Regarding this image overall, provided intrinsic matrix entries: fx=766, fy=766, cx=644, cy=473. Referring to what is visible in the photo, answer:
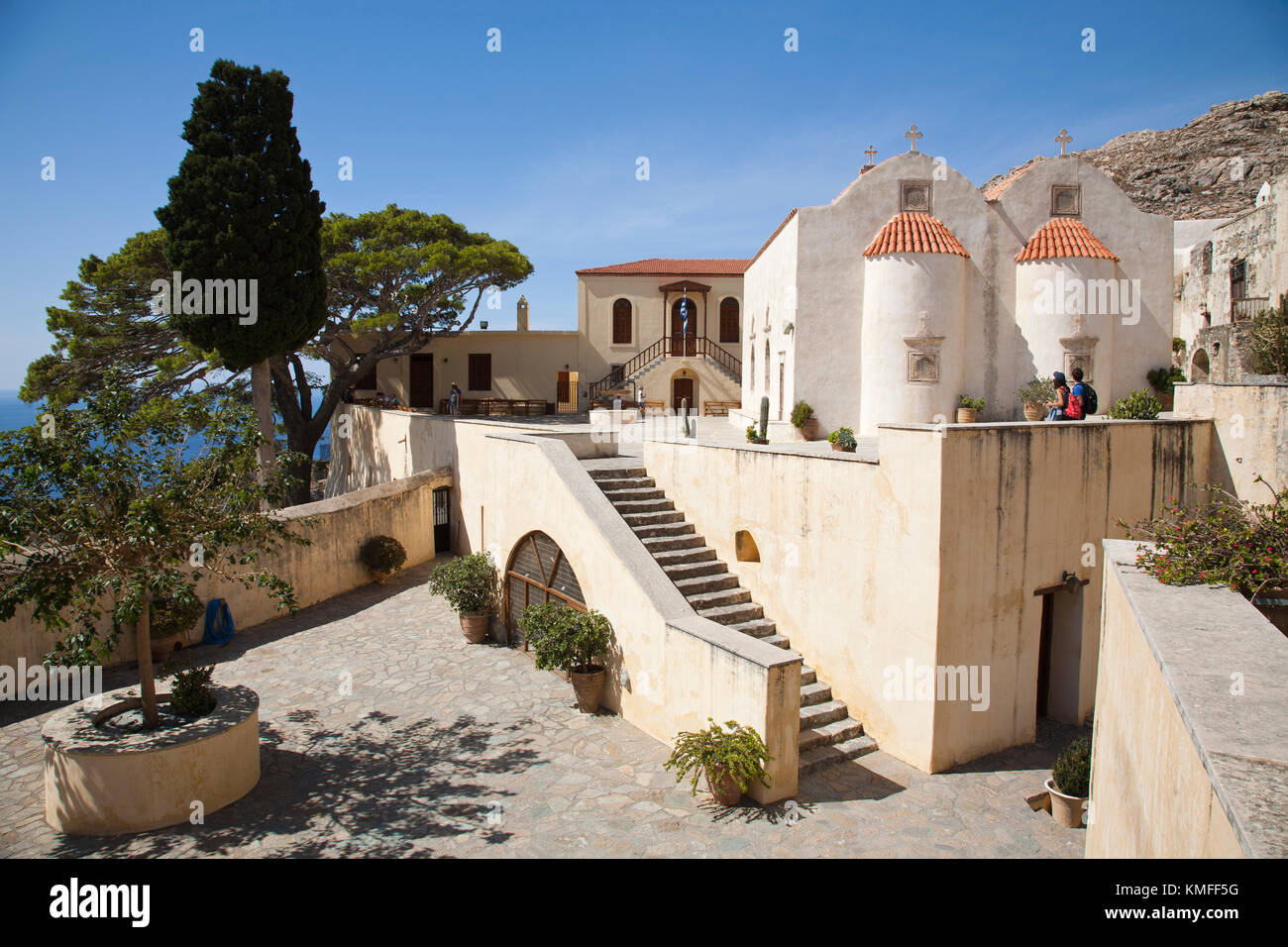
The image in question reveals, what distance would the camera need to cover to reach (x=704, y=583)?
1183cm

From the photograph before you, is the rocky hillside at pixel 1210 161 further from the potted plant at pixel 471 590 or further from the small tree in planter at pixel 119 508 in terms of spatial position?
the small tree in planter at pixel 119 508

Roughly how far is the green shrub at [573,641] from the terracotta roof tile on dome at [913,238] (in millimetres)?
10748

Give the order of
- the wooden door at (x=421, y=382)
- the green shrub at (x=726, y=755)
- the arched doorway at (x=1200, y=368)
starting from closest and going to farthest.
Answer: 1. the green shrub at (x=726, y=755)
2. the arched doorway at (x=1200, y=368)
3. the wooden door at (x=421, y=382)

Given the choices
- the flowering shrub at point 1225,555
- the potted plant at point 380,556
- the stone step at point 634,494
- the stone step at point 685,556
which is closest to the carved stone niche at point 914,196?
the stone step at point 634,494

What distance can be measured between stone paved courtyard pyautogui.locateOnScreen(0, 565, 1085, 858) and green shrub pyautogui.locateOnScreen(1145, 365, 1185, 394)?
411 inches

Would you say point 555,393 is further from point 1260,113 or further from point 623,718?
point 1260,113

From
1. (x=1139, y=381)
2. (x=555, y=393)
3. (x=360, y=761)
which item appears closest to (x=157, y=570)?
(x=360, y=761)

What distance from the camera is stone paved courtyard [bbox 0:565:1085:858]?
7.70m

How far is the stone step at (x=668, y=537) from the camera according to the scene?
12445 millimetres

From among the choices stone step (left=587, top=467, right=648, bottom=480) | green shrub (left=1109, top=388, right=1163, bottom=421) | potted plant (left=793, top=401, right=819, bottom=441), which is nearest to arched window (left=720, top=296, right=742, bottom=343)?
potted plant (left=793, top=401, right=819, bottom=441)

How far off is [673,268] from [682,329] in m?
2.75

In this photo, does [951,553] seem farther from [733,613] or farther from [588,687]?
[588,687]

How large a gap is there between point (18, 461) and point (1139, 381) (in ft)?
66.7

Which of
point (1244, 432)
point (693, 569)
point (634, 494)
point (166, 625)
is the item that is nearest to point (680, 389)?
point (634, 494)
